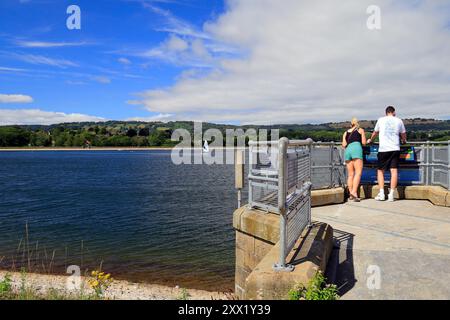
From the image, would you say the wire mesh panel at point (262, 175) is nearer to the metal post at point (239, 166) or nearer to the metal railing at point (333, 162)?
the metal post at point (239, 166)

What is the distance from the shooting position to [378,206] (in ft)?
28.8

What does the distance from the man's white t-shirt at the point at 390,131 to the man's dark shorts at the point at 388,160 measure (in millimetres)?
95

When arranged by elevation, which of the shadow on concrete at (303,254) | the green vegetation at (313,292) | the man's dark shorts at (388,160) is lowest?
the green vegetation at (313,292)

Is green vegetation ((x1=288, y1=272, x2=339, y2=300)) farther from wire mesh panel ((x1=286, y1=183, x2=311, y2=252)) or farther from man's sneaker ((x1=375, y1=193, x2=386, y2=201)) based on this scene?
man's sneaker ((x1=375, y1=193, x2=386, y2=201))

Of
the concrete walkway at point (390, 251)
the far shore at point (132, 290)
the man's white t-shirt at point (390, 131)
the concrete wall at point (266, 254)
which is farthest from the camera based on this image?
the far shore at point (132, 290)

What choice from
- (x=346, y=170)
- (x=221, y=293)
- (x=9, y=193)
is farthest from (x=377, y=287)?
(x=9, y=193)

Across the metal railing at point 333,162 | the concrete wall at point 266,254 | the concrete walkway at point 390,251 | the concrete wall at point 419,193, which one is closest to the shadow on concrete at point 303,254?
the concrete wall at point 266,254

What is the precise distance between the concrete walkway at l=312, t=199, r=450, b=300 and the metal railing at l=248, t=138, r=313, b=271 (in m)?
0.71

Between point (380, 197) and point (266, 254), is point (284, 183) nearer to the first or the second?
point (266, 254)

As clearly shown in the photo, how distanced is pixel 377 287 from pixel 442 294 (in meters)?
0.63

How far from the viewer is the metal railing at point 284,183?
421 cm

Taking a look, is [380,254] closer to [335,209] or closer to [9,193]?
[335,209]

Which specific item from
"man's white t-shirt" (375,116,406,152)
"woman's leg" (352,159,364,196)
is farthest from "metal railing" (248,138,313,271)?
"man's white t-shirt" (375,116,406,152)

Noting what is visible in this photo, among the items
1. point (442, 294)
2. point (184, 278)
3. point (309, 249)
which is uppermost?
point (309, 249)
